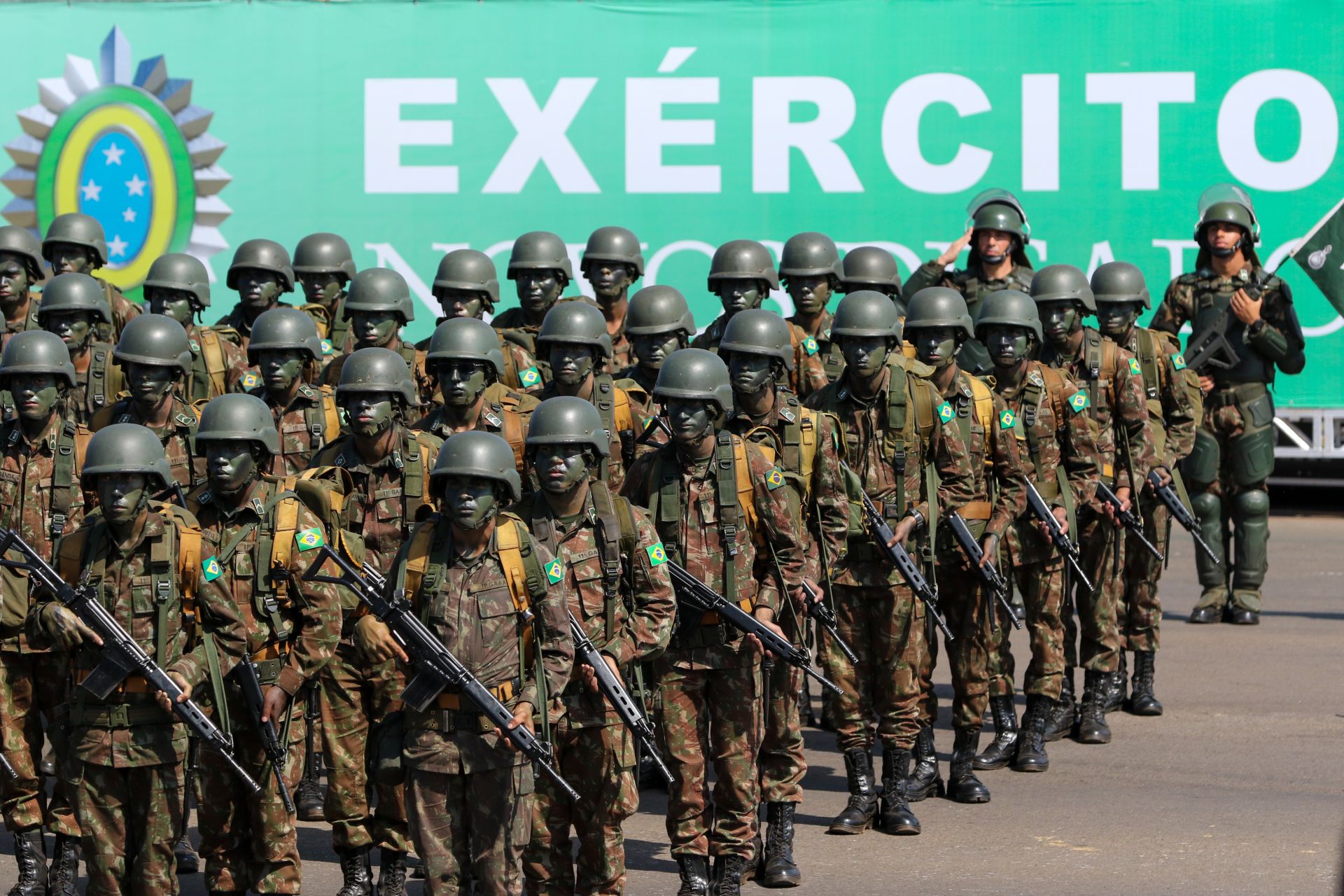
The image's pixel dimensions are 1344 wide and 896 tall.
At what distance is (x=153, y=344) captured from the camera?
9.41 meters

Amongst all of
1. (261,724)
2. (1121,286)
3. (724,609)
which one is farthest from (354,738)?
(1121,286)

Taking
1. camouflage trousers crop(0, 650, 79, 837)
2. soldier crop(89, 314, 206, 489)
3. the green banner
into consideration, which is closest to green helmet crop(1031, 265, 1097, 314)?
soldier crop(89, 314, 206, 489)

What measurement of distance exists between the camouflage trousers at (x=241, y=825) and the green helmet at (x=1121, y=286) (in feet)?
20.8

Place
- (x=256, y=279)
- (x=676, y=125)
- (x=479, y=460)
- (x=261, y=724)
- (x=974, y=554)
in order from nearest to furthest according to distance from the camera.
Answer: (x=479, y=460)
(x=261, y=724)
(x=974, y=554)
(x=256, y=279)
(x=676, y=125)

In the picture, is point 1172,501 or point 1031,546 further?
point 1172,501

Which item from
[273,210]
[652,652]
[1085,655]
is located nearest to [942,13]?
[273,210]

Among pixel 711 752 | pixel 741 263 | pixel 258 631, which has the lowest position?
pixel 711 752

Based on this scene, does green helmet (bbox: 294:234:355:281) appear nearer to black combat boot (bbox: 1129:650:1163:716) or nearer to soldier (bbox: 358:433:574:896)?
black combat boot (bbox: 1129:650:1163:716)

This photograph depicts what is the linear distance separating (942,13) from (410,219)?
16.1 ft

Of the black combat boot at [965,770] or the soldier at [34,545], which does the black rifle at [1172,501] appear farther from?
the soldier at [34,545]

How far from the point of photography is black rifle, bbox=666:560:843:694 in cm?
813

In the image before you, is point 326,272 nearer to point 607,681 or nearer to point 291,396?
point 291,396

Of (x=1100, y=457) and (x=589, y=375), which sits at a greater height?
(x=589, y=375)

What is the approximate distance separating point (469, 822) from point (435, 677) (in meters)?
0.52
